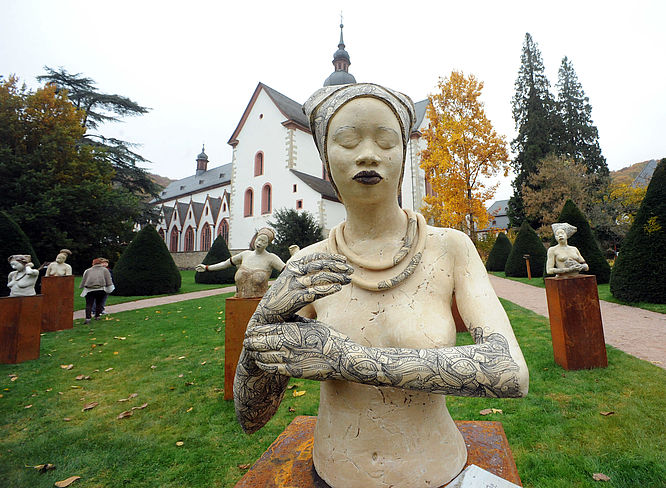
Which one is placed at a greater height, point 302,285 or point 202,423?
point 302,285

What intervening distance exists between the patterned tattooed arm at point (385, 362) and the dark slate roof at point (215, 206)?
39.7 m

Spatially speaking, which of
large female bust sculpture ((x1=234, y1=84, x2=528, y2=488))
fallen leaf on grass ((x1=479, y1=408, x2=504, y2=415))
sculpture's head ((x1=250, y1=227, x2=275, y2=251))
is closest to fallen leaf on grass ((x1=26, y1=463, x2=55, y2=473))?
large female bust sculpture ((x1=234, y1=84, x2=528, y2=488))

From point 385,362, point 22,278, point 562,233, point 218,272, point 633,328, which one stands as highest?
point 562,233

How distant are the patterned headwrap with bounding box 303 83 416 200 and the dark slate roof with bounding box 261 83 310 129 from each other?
2650 centimetres

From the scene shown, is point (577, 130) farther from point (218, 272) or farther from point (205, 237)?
point (205, 237)

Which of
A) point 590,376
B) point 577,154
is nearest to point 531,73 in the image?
point 577,154

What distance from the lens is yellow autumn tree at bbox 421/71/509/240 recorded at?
1627 cm

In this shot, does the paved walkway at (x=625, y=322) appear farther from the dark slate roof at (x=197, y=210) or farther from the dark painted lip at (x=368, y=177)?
the dark slate roof at (x=197, y=210)

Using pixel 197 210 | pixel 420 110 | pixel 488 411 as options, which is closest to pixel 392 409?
pixel 488 411

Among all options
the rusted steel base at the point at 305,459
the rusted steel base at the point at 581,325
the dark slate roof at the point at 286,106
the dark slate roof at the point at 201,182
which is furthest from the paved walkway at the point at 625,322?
the dark slate roof at the point at 201,182

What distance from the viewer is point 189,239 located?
42250 millimetres

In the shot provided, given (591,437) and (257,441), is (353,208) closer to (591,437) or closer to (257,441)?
(257,441)

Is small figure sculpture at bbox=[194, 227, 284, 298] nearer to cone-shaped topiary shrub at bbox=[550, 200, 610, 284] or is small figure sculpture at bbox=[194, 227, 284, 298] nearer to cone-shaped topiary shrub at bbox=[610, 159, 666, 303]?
cone-shaped topiary shrub at bbox=[610, 159, 666, 303]

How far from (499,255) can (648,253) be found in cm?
1338
